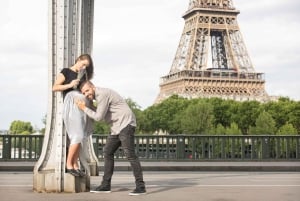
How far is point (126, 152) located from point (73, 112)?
0.86 meters

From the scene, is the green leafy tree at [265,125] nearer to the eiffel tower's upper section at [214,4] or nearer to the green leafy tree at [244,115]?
the green leafy tree at [244,115]

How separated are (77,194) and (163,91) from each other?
7804 cm

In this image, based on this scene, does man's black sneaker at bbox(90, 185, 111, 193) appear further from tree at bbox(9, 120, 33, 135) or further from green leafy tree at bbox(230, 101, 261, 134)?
tree at bbox(9, 120, 33, 135)

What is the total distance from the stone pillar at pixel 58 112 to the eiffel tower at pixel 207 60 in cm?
6722

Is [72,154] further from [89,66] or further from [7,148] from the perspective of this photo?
[7,148]

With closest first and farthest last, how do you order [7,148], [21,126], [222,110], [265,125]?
1. [7,148]
2. [265,125]
3. [222,110]
4. [21,126]

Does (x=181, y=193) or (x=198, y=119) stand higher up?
(x=198, y=119)

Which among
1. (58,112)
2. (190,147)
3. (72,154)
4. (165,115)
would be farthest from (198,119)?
(72,154)

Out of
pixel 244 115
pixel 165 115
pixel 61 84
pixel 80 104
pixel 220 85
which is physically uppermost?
pixel 220 85

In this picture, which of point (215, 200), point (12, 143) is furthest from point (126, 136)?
point (12, 143)

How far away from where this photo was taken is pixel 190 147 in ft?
55.8

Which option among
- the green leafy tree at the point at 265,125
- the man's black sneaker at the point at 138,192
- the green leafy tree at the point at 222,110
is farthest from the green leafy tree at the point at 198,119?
the man's black sneaker at the point at 138,192

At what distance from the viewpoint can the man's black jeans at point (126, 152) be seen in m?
7.27

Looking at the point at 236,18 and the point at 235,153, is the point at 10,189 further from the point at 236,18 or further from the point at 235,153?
the point at 236,18
